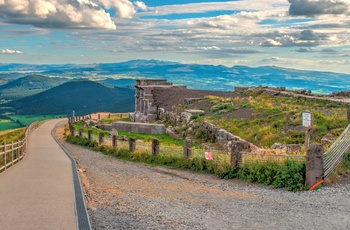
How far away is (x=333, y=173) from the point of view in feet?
55.5

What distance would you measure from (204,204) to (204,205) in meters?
0.16

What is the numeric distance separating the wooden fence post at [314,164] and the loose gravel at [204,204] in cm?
48

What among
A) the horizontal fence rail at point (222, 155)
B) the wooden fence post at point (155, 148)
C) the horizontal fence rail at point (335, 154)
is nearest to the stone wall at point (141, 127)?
the horizontal fence rail at point (222, 155)

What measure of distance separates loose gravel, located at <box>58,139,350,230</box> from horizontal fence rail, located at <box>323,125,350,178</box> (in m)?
0.88

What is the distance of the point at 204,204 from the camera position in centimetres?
1406

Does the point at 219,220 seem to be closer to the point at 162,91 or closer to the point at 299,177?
the point at 299,177

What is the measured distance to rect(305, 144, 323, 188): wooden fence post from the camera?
15984 mm

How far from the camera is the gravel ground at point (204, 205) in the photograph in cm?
1160

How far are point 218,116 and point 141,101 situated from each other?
20559mm

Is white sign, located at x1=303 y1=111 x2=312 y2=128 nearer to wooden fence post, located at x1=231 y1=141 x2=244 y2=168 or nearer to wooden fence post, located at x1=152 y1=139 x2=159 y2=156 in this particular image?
wooden fence post, located at x1=231 y1=141 x2=244 y2=168

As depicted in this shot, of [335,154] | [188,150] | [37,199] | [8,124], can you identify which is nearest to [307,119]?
[335,154]

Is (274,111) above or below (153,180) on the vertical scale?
above

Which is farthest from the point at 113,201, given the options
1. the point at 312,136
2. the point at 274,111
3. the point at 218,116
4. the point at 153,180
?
the point at 218,116

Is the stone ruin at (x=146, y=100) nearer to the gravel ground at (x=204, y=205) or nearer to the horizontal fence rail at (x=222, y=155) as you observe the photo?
the horizontal fence rail at (x=222, y=155)
